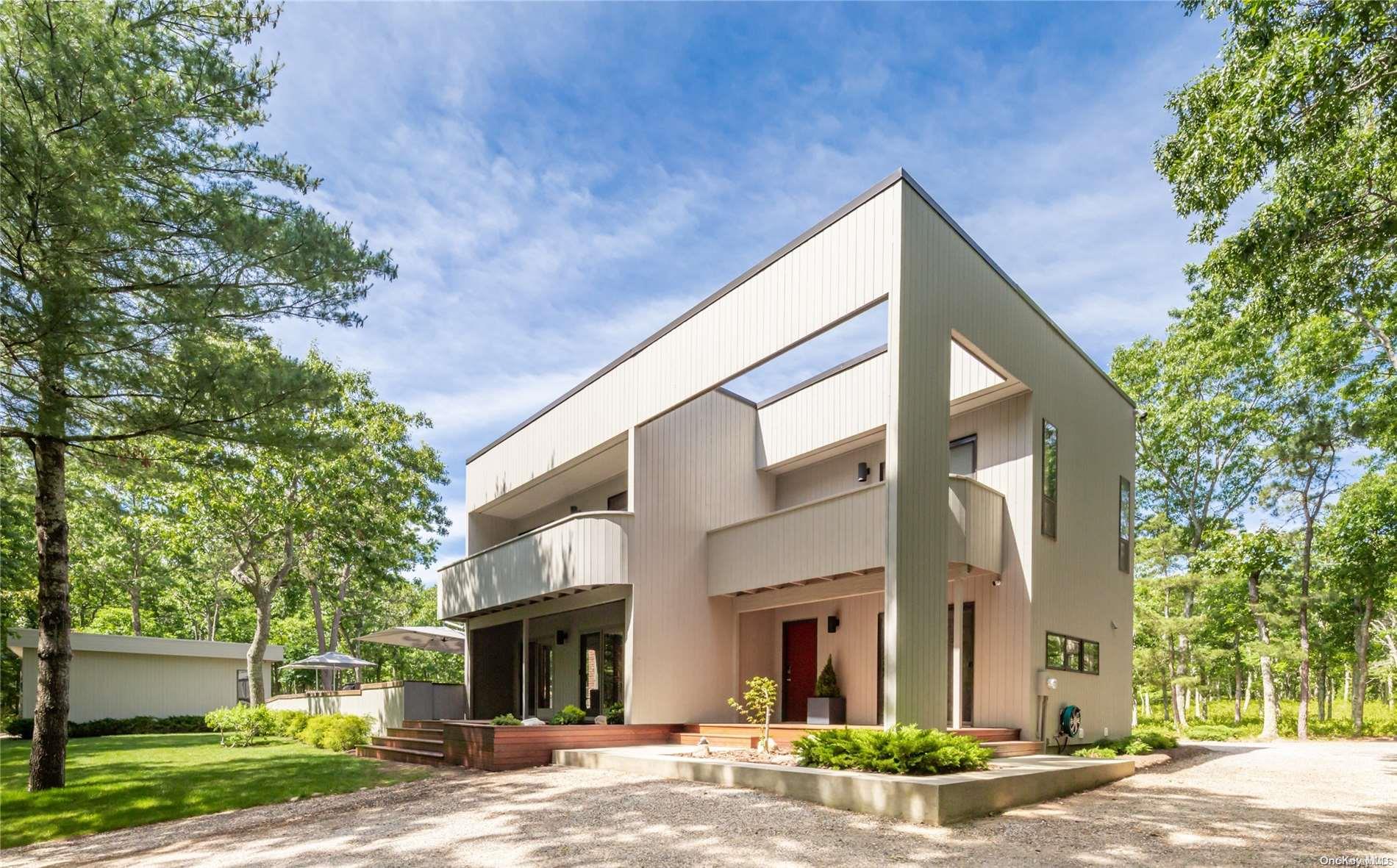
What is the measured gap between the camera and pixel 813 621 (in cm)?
1611

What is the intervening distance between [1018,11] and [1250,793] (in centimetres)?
1028

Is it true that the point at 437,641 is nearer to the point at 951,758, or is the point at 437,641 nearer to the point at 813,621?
the point at 813,621

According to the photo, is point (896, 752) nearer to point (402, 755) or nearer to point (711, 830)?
point (711, 830)

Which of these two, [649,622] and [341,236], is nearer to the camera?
[341,236]

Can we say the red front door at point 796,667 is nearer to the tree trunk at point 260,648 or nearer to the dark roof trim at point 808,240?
the dark roof trim at point 808,240

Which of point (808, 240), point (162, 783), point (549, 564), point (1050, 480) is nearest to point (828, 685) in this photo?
point (1050, 480)

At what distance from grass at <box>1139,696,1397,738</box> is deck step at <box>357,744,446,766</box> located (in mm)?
21168

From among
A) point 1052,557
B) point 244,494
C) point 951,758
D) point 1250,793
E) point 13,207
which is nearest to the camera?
point 951,758

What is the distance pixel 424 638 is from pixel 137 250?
46.5ft

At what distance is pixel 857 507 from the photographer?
12656 mm

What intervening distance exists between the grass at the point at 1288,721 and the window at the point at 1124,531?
1042cm

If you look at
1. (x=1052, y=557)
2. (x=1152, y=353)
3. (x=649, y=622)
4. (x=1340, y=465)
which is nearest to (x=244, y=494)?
(x=649, y=622)

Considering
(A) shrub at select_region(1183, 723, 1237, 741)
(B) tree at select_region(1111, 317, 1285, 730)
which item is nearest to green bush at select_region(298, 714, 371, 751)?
(A) shrub at select_region(1183, 723, 1237, 741)

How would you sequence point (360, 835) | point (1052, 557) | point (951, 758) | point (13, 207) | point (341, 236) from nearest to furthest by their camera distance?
point (360, 835)
point (951, 758)
point (13, 207)
point (341, 236)
point (1052, 557)
